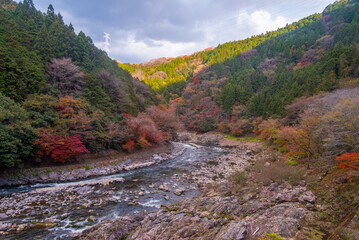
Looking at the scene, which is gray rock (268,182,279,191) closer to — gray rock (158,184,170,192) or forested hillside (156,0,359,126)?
gray rock (158,184,170,192)

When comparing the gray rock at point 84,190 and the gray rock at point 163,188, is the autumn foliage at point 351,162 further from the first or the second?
the gray rock at point 84,190

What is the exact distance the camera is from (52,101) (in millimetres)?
17625

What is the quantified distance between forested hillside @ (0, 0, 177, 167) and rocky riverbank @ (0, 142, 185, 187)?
993 millimetres

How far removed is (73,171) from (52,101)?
306 inches

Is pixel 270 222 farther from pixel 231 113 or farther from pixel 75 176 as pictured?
pixel 231 113

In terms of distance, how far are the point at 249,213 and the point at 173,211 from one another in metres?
3.66

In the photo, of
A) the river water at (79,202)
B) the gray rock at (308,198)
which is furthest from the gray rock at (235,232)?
the river water at (79,202)

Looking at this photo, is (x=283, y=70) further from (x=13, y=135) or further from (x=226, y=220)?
(x=13, y=135)

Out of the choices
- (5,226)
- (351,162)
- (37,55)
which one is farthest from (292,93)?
(37,55)

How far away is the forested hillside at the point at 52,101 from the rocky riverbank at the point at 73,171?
993mm

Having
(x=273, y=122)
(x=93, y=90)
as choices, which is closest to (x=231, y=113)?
(x=273, y=122)


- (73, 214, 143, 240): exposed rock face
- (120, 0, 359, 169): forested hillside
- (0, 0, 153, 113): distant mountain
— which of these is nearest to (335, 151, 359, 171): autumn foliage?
(120, 0, 359, 169): forested hillside

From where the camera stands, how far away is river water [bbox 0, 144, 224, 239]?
7.89 m

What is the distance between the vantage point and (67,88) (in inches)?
904
